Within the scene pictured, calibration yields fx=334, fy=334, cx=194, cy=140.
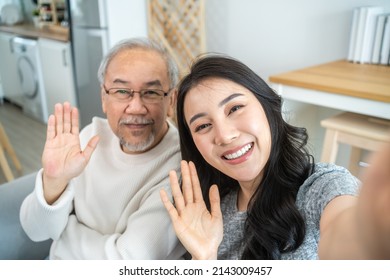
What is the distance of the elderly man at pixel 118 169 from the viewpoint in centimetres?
69

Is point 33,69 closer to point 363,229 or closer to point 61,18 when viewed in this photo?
point 61,18

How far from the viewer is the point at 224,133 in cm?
53

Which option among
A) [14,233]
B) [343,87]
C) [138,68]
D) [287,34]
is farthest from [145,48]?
[287,34]

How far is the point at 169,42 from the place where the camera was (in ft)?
7.90

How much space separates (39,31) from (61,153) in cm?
227

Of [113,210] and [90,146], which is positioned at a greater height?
[90,146]

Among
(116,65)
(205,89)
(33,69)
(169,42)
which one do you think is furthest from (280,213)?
(33,69)

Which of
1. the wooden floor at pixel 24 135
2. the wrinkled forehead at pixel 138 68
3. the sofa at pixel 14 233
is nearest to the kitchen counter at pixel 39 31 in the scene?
the wooden floor at pixel 24 135

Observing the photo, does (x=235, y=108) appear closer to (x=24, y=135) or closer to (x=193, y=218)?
(x=193, y=218)

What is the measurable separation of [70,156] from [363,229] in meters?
0.60

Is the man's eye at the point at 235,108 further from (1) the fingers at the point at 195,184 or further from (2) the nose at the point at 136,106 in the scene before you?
(2) the nose at the point at 136,106

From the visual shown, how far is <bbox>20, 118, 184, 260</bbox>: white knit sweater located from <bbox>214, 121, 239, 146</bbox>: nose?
0.67 feet

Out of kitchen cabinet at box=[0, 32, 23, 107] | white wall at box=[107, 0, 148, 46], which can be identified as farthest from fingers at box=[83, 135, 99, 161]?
kitchen cabinet at box=[0, 32, 23, 107]

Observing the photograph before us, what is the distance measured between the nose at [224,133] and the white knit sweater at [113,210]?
0.67 feet
